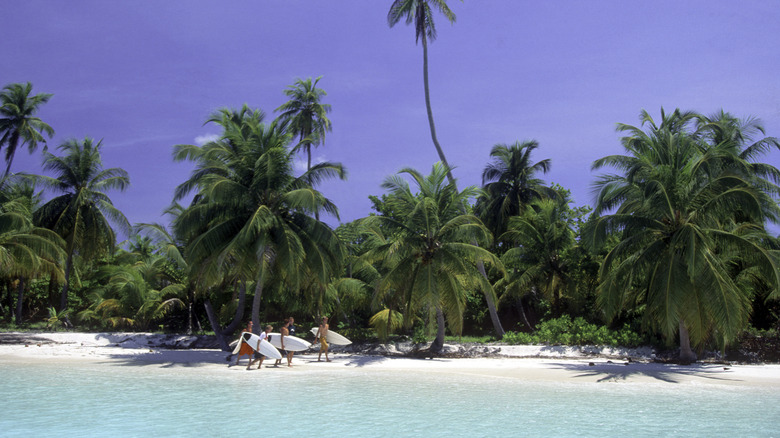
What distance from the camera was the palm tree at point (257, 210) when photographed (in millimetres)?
17047

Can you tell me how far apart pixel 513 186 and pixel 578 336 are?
1253cm

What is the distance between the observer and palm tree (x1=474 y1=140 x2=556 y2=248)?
2925 cm

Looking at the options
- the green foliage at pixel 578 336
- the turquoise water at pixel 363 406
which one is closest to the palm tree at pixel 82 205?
the turquoise water at pixel 363 406

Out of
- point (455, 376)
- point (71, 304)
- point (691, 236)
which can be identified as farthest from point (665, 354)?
point (71, 304)

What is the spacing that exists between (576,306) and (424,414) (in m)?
15.5

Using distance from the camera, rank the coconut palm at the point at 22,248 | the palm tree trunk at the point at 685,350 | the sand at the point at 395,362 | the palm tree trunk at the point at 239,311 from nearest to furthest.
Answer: the sand at the point at 395,362, the palm tree trunk at the point at 685,350, the coconut palm at the point at 22,248, the palm tree trunk at the point at 239,311

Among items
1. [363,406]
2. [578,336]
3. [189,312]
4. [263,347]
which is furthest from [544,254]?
[189,312]

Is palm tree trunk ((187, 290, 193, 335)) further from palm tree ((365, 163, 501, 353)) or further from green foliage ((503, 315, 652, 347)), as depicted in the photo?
green foliage ((503, 315, 652, 347))

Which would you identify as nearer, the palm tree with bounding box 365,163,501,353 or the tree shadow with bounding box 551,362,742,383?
the tree shadow with bounding box 551,362,742,383

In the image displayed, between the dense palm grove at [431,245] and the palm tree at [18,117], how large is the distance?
522cm

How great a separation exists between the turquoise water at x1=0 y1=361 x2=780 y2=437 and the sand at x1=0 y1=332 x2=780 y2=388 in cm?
126

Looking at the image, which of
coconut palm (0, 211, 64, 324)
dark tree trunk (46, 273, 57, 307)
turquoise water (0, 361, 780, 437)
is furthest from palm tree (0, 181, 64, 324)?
turquoise water (0, 361, 780, 437)

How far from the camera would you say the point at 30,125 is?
32781 millimetres

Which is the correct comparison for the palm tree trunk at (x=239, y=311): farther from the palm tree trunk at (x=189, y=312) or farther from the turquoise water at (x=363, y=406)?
the turquoise water at (x=363, y=406)
